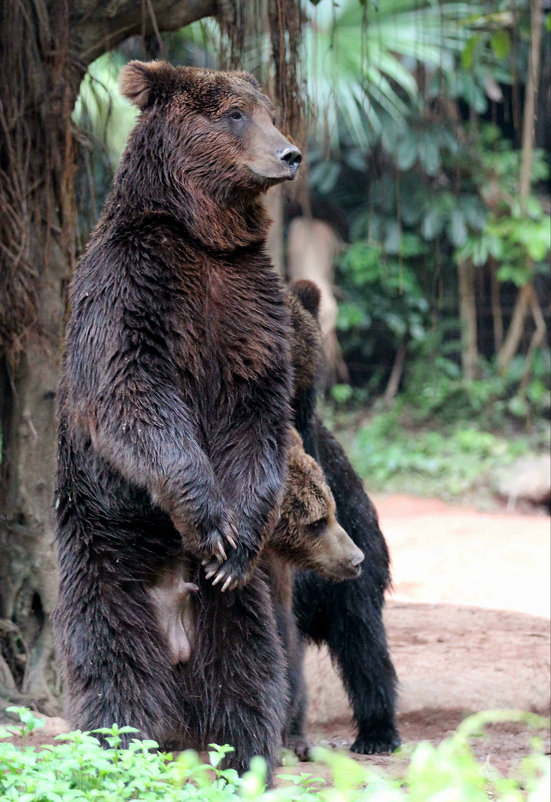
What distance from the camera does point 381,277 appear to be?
13883 millimetres

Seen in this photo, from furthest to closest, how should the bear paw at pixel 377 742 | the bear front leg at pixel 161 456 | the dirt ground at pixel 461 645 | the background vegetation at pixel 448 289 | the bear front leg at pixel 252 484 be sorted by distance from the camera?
the background vegetation at pixel 448 289
the dirt ground at pixel 461 645
the bear paw at pixel 377 742
the bear front leg at pixel 252 484
the bear front leg at pixel 161 456

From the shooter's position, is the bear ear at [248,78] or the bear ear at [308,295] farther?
the bear ear at [308,295]

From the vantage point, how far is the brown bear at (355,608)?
192 inches

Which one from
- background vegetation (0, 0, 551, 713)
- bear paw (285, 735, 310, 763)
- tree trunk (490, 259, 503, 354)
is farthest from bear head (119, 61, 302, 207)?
tree trunk (490, 259, 503, 354)

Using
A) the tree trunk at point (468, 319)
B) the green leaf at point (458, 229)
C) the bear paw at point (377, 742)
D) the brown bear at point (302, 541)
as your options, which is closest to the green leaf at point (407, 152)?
the green leaf at point (458, 229)

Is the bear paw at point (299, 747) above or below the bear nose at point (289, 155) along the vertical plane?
below

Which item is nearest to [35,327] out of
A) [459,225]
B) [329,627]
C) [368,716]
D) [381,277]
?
[329,627]

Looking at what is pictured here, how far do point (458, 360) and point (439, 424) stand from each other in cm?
99

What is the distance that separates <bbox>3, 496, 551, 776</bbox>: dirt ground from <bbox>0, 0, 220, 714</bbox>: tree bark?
486 mm

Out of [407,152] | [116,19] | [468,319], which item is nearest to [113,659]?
[116,19]

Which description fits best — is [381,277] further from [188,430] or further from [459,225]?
[188,430]

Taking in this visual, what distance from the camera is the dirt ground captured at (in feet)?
17.6

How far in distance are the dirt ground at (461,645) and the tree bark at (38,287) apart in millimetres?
486

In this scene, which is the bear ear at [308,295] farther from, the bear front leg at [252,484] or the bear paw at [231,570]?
the bear paw at [231,570]
